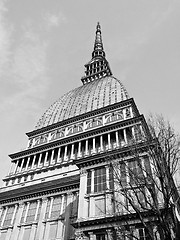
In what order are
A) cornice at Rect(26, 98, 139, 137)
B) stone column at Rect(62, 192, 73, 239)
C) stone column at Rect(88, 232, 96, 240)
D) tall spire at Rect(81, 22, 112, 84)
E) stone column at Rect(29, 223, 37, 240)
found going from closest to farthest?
stone column at Rect(88, 232, 96, 240) → stone column at Rect(62, 192, 73, 239) → stone column at Rect(29, 223, 37, 240) → cornice at Rect(26, 98, 139, 137) → tall spire at Rect(81, 22, 112, 84)

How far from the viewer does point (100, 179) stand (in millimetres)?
23734

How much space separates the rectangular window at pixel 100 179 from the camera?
22.9 meters

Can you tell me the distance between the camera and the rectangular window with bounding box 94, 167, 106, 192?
2292cm

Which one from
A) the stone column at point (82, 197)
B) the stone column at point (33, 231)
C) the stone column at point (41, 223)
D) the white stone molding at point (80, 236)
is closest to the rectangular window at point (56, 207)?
the stone column at point (41, 223)

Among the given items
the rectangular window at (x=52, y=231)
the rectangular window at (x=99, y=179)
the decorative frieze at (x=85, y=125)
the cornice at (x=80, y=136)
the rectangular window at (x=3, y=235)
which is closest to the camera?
the rectangular window at (x=99, y=179)

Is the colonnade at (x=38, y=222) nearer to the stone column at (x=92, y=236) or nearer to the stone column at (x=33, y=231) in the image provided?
the stone column at (x=33, y=231)

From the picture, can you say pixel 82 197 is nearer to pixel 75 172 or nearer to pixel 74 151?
pixel 75 172

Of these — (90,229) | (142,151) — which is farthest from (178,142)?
(90,229)

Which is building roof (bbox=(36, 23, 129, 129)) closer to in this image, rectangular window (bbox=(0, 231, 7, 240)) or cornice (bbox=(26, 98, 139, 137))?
cornice (bbox=(26, 98, 139, 137))

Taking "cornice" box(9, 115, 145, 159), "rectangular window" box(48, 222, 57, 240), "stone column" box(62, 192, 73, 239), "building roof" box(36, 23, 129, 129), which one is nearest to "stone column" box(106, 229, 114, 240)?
"stone column" box(62, 192, 73, 239)

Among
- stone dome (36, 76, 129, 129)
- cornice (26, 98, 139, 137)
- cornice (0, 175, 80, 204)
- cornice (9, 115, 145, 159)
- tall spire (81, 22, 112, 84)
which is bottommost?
cornice (0, 175, 80, 204)

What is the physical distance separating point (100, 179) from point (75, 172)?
13538 mm

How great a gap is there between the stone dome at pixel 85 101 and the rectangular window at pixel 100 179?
3031cm

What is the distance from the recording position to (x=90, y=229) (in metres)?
20.2
